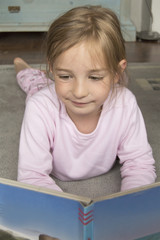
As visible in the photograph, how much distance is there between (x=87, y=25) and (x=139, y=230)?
1.29 feet

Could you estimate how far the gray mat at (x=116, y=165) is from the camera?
853 millimetres

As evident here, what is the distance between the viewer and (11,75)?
5.11 ft

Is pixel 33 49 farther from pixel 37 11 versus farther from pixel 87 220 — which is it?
pixel 87 220

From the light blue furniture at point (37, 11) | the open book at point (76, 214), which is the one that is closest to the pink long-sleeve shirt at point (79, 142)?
the open book at point (76, 214)

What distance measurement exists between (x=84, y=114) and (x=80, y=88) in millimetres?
164

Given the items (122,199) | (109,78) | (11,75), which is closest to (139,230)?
(122,199)

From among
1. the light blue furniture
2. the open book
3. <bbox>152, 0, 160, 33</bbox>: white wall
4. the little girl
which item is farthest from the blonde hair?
<bbox>152, 0, 160, 33</bbox>: white wall

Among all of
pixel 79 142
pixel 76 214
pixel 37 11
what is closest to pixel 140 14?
pixel 37 11

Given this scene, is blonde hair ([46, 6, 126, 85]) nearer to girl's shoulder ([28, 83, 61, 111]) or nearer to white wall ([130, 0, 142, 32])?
girl's shoulder ([28, 83, 61, 111])

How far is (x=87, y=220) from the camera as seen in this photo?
46 centimetres

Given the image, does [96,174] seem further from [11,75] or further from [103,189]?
[11,75]

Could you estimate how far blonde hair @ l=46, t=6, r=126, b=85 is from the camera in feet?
2.07

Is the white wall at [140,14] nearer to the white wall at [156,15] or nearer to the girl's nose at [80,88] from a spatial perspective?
the white wall at [156,15]

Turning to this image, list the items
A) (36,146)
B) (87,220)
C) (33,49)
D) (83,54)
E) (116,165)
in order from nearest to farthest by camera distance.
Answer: (87,220)
(83,54)
(36,146)
(116,165)
(33,49)
